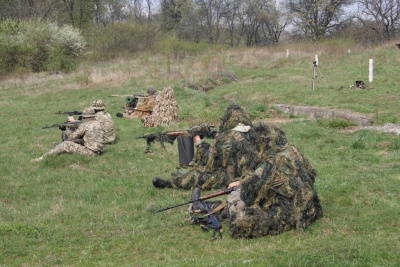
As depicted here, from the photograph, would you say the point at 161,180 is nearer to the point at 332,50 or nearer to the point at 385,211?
the point at 385,211

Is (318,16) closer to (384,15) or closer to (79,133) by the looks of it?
(384,15)

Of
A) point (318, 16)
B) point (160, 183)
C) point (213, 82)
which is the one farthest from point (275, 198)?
point (318, 16)

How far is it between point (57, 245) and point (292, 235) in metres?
2.92

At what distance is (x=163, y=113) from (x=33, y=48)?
891 inches

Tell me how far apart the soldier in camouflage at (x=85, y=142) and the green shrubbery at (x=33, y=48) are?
2370cm

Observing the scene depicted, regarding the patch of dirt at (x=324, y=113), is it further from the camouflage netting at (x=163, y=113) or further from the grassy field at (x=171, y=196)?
the camouflage netting at (x=163, y=113)

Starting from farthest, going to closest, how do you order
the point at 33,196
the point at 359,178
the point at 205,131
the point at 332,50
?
the point at 332,50
the point at 205,131
the point at 33,196
the point at 359,178

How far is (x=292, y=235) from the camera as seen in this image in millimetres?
5668

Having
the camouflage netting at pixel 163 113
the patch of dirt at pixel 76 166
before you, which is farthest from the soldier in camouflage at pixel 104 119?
the camouflage netting at pixel 163 113

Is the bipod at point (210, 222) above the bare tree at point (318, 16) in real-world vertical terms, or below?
below

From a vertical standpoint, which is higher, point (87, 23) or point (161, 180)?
point (87, 23)

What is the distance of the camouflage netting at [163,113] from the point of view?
1511 centimetres

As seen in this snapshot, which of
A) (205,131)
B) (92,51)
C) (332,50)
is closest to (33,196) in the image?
(205,131)

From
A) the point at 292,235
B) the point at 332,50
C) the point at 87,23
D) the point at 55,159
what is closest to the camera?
the point at 292,235
